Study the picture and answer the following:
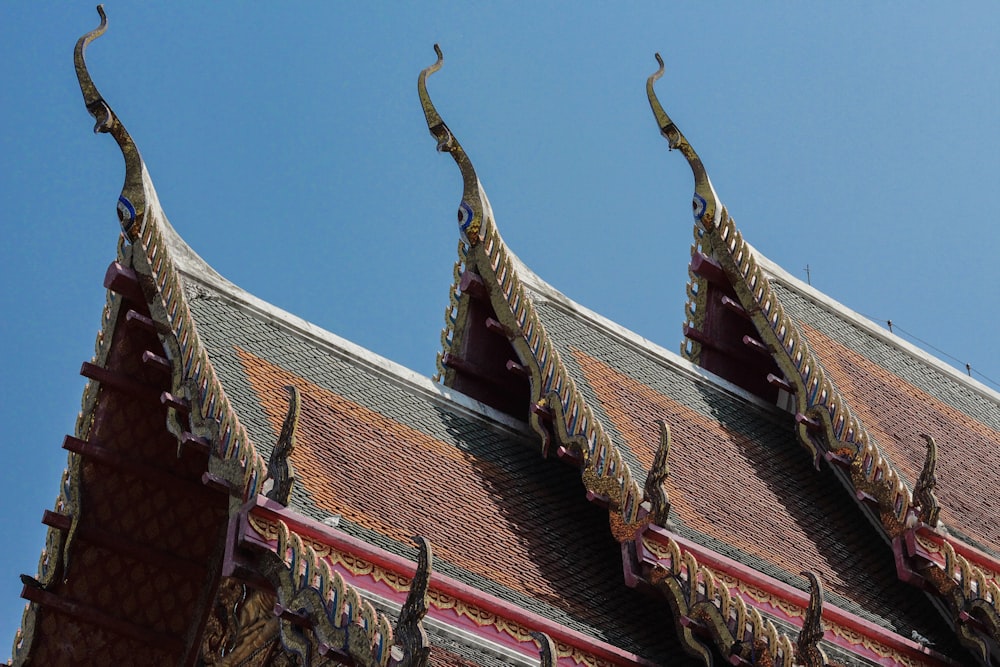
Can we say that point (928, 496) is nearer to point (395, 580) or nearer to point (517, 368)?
point (517, 368)

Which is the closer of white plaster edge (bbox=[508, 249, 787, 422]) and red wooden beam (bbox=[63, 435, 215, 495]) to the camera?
red wooden beam (bbox=[63, 435, 215, 495])

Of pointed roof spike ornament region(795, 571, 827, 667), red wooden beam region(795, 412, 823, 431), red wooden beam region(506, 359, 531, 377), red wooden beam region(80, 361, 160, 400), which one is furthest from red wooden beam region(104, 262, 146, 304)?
red wooden beam region(795, 412, 823, 431)

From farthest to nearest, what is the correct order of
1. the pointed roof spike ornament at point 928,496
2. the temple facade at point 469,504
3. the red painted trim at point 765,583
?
1. the pointed roof spike ornament at point 928,496
2. the red painted trim at point 765,583
3. the temple facade at point 469,504

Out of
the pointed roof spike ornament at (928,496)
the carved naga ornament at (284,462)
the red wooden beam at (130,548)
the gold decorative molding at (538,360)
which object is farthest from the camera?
the pointed roof spike ornament at (928,496)

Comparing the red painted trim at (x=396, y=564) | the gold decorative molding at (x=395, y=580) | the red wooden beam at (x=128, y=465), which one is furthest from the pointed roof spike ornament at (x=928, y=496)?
the red wooden beam at (x=128, y=465)

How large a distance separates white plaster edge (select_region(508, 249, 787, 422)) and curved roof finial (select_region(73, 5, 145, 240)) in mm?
3655

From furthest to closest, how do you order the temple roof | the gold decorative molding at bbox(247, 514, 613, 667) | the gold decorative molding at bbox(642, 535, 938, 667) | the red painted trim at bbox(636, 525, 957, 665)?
the red painted trim at bbox(636, 525, 957, 665) < the gold decorative molding at bbox(642, 535, 938, 667) < the temple roof < the gold decorative molding at bbox(247, 514, 613, 667)

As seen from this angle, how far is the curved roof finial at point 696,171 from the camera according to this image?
17.6 m

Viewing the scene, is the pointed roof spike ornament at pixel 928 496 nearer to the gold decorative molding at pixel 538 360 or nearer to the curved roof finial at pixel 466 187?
the gold decorative molding at pixel 538 360

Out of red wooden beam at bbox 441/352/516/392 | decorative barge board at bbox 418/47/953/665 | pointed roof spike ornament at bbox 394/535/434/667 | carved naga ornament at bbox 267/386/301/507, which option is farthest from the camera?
red wooden beam at bbox 441/352/516/392

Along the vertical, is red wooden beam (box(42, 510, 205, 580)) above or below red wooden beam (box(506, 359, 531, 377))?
below

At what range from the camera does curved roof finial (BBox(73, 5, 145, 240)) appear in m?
13.5

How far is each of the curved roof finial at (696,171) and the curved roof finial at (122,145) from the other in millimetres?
5337

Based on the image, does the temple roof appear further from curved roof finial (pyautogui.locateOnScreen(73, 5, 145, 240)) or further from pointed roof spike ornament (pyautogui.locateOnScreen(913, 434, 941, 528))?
pointed roof spike ornament (pyautogui.locateOnScreen(913, 434, 941, 528))
